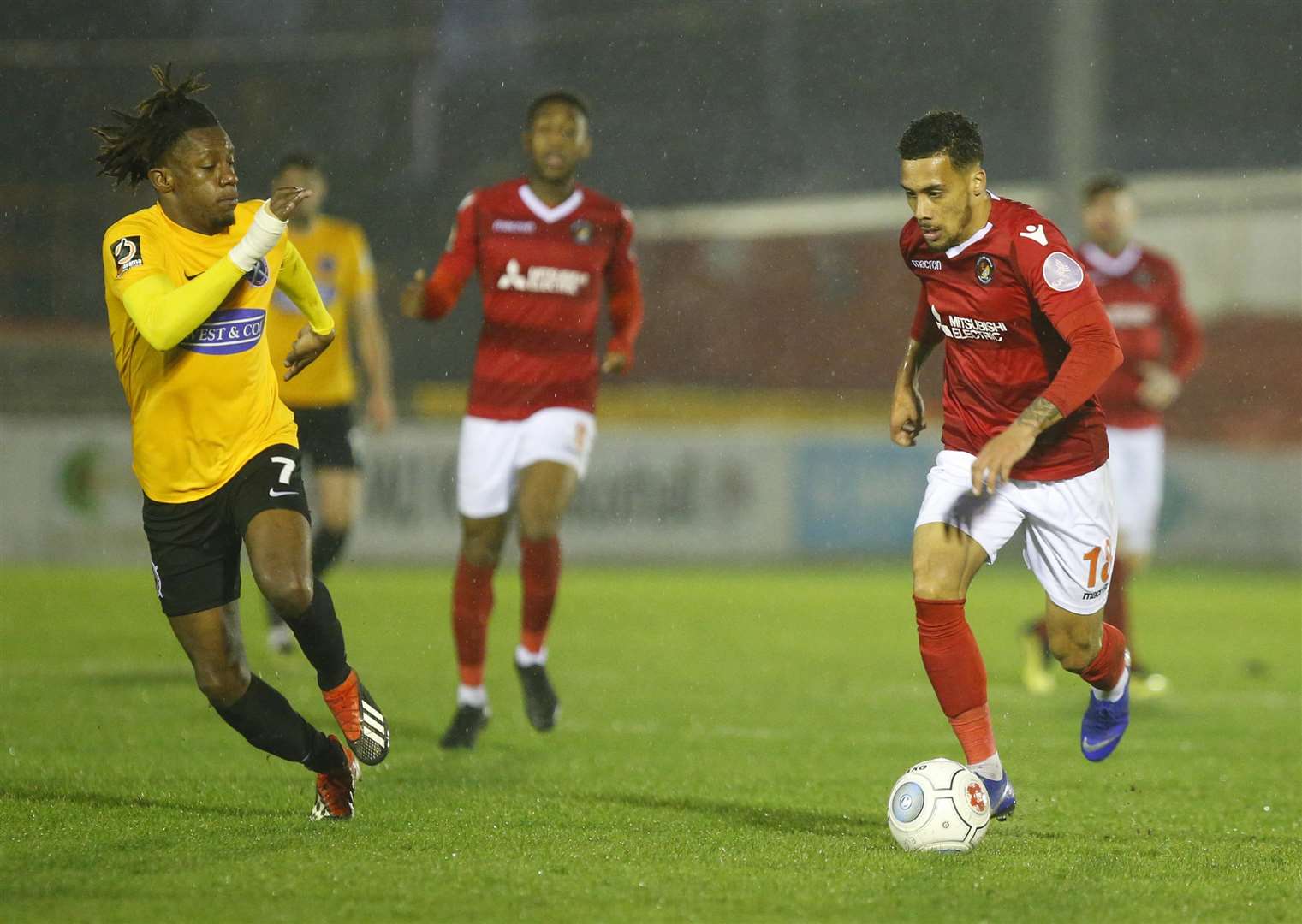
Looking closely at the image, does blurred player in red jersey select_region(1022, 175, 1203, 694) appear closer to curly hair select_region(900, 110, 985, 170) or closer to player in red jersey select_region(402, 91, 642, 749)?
player in red jersey select_region(402, 91, 642, 749)

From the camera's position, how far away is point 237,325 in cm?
465

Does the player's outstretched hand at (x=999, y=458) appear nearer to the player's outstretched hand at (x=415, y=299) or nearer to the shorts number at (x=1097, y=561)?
the shorts number at (x=1097, y=561)

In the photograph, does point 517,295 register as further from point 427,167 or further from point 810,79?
point 810,79

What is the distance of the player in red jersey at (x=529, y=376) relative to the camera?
21.6ft

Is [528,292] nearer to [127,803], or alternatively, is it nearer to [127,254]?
[127,254]

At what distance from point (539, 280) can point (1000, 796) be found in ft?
9.37

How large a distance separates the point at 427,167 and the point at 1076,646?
7.29 meters

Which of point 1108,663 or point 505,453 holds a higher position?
point 505,453

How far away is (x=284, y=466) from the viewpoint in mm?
4684

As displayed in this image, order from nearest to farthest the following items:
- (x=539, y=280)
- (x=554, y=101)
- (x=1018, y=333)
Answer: (x=1018, y=333) < (x=554, y=101) < (x=539, y=280)

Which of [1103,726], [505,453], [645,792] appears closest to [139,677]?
[505,453]

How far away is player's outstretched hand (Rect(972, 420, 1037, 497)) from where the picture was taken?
4340mm

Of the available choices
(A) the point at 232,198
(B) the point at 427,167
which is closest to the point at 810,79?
(B) the point at 427,167

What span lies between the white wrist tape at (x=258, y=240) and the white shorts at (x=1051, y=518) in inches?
74.5
